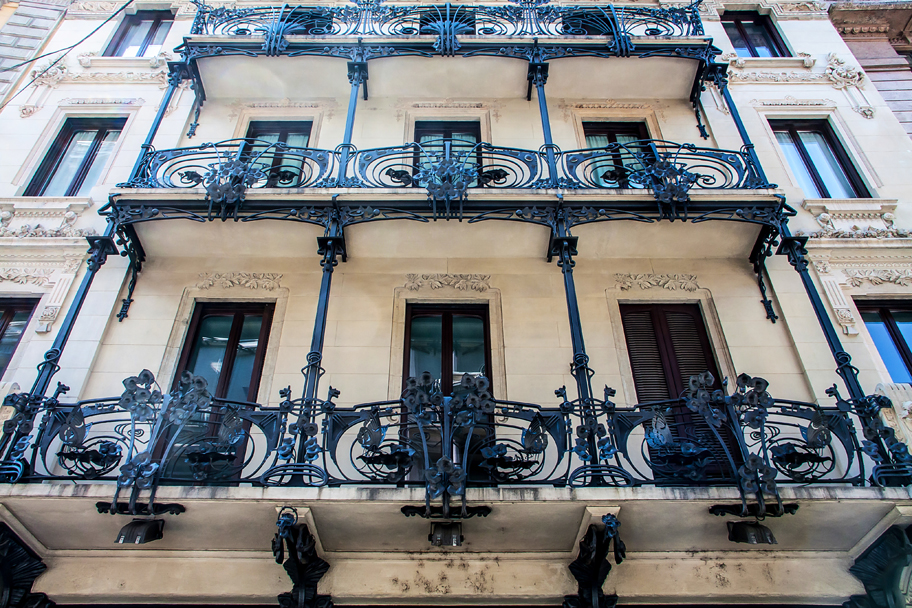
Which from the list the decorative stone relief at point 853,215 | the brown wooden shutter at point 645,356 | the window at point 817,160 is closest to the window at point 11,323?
the brown wooden shutter at point 645,356

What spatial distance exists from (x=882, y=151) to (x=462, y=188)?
23.3 ft

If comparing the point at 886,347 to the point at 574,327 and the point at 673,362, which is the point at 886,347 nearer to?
the point at 673,362

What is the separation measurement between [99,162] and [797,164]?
440 inches

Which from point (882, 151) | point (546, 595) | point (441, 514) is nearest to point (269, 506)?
point (441, 514)

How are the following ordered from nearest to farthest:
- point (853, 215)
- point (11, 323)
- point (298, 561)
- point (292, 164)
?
point (298, 561) < point (11, 323) < point (853, 215) < point (292, 164)

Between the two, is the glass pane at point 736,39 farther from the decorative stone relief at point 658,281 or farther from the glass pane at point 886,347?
the glass pane at point 886,347

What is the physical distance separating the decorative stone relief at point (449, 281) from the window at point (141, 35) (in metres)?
7.33

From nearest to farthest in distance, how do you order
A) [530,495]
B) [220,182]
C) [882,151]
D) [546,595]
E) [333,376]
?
1. [530,495]
2. [546,595]
3. [333,376]
4. [220,182]
5. [882,151]

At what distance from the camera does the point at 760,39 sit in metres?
12.3

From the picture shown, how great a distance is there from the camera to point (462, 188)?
311 inches

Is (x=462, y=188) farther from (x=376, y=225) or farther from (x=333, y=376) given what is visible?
(x=333, y=376)

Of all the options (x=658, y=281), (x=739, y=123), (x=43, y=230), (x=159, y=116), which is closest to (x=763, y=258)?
(x=658, y=281)

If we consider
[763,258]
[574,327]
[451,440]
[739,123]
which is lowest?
[451,440]

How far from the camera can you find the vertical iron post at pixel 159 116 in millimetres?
8594
